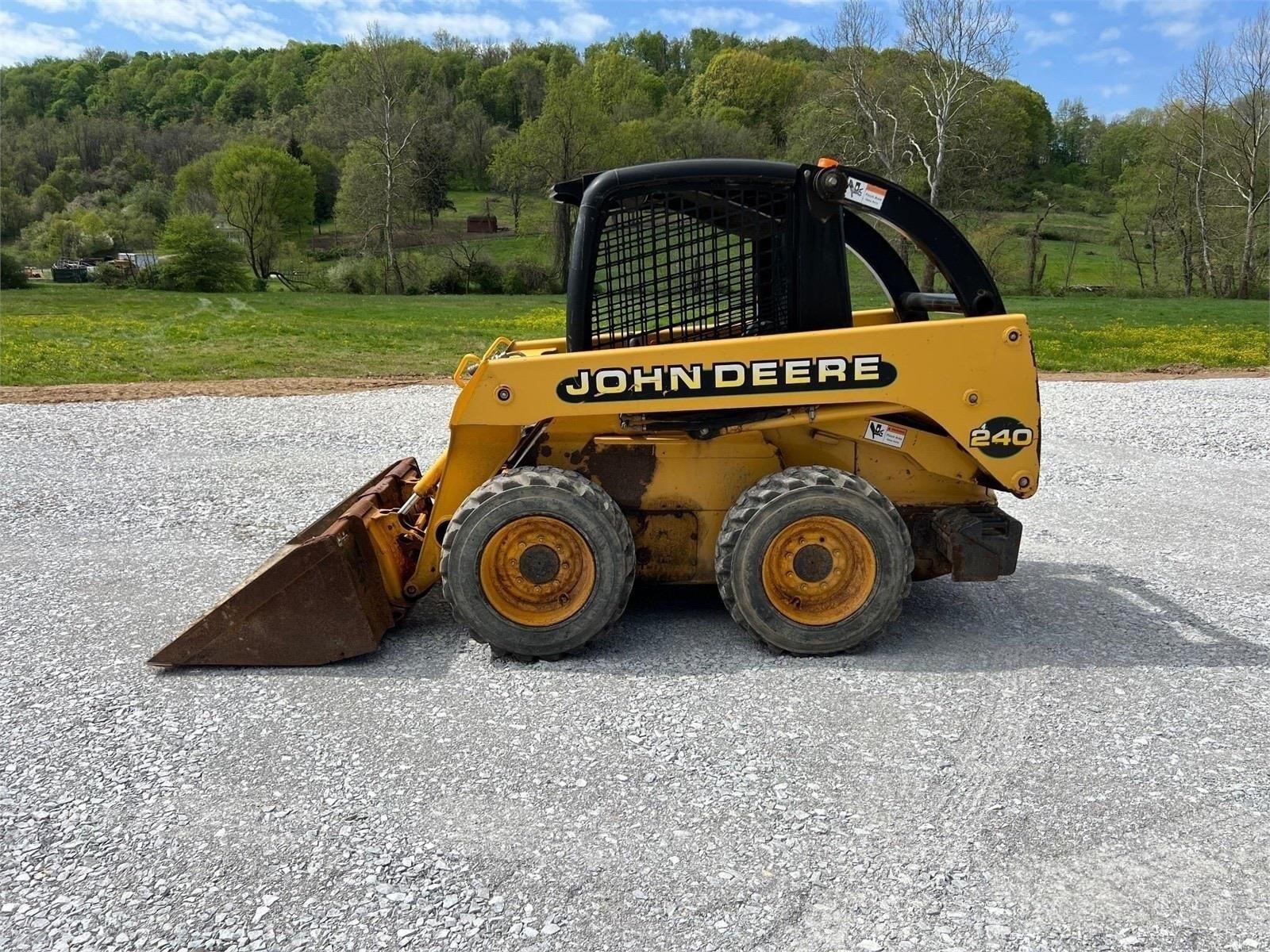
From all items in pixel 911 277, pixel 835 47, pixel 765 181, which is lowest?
pixel 911 277

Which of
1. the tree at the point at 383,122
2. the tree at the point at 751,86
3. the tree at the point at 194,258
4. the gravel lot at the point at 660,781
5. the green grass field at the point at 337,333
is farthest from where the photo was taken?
the tree at the point at 751,86

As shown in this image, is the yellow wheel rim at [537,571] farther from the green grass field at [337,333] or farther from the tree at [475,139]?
the tree at [475,139]

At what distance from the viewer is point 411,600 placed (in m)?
5.16

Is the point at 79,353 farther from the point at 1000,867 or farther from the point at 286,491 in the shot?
the point at 1000,867

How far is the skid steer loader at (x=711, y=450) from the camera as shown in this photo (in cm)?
472

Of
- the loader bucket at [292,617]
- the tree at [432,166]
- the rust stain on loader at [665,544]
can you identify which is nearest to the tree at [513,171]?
the tree at [432,166]

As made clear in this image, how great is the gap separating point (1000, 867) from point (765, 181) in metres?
3.14

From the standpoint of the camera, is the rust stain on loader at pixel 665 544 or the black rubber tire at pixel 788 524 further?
the rust stain on loader at pixel 665 544

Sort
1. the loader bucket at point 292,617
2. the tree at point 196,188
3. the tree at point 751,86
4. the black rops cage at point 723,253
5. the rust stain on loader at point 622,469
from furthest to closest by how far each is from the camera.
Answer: the tree at point 751,86 → the tree at point 196,188 → the rust stain on loader at point 622,469 → the black rops cage at point 723,253 → the loader bucket at point 292,617

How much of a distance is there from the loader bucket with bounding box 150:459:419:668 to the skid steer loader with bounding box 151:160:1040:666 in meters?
0.01

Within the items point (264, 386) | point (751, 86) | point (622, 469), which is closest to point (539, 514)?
point (622, 469)

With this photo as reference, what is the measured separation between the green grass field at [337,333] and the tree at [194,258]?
4.05m

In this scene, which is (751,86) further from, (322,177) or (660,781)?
(660,781)

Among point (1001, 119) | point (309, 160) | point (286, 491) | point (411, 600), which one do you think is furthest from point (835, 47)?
point (411, 600)
